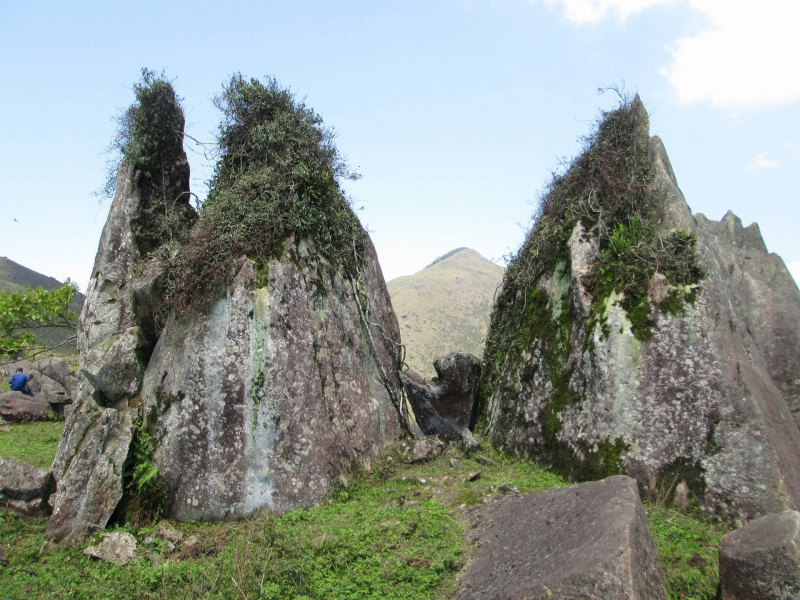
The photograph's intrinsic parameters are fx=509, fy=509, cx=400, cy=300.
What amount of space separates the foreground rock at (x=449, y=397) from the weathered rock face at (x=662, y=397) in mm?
2108

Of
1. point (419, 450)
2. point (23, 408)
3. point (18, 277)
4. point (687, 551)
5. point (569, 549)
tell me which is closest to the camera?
point (569, 549)

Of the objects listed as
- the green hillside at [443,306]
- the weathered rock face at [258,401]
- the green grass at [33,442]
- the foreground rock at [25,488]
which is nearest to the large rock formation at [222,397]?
the weathered rock face at [258,401]

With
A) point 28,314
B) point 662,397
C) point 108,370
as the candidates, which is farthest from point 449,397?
point 28,314

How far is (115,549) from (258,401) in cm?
307

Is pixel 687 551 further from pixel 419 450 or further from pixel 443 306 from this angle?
pixel 443 306

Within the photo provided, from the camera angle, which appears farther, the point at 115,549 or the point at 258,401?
the point at 258,401

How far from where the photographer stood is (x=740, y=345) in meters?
9.30

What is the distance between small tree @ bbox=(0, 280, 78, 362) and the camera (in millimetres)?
18250

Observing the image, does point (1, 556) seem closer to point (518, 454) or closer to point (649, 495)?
point (518, 454)

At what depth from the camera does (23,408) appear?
17.3 m

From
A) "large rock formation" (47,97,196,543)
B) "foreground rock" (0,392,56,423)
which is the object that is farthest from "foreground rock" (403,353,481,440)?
"foreground rock" (0,392,56,423)

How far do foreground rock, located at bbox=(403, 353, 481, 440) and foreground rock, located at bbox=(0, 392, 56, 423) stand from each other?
42.9 feet

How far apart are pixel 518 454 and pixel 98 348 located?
903cm

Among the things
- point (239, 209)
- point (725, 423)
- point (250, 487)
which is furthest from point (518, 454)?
point (239, 209)
